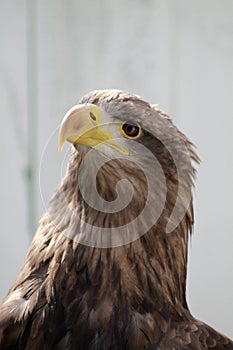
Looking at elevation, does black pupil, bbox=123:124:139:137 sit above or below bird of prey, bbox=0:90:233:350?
above

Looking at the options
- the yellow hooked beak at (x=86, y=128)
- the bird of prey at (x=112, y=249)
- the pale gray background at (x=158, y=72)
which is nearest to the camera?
the yellow hooked beak at (x=86, y=128)

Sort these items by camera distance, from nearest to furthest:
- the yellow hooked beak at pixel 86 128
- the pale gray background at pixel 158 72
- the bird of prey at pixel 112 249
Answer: the yellow hooked beak at pixel 86 128, the bird of prey at pixel 112 249, the pale gray background at pixel 158 72

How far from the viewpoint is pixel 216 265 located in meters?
5.04

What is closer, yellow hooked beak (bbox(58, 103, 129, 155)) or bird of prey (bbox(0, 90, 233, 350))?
yellow hooked beak (bbox(58, 103, 129, 155))

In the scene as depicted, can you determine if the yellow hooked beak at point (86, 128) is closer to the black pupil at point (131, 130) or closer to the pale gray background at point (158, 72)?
the black pupil at point (131, 130)

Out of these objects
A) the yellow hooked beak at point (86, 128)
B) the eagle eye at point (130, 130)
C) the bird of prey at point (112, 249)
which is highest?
the yellow hooked beak at point (86, 128)

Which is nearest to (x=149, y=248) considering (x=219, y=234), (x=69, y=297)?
(x=69, y=297)

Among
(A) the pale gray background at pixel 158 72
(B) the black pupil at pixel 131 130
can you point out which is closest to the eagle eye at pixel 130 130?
(B) the black pupil at pixel 131 130

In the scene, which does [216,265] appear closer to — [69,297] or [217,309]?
[217,309]

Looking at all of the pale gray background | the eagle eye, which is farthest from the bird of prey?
the pale gray background

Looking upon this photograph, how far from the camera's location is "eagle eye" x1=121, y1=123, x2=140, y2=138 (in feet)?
8.46

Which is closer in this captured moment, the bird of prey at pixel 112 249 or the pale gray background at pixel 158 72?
the bird of prey at pixel 112 249

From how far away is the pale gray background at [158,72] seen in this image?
197 inches

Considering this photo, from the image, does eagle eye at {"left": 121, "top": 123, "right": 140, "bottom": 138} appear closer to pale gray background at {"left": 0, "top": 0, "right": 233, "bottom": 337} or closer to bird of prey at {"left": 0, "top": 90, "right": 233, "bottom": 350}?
bird of prey at {"left": 0, "top": 90, "right": 233, "bottom": 350}
